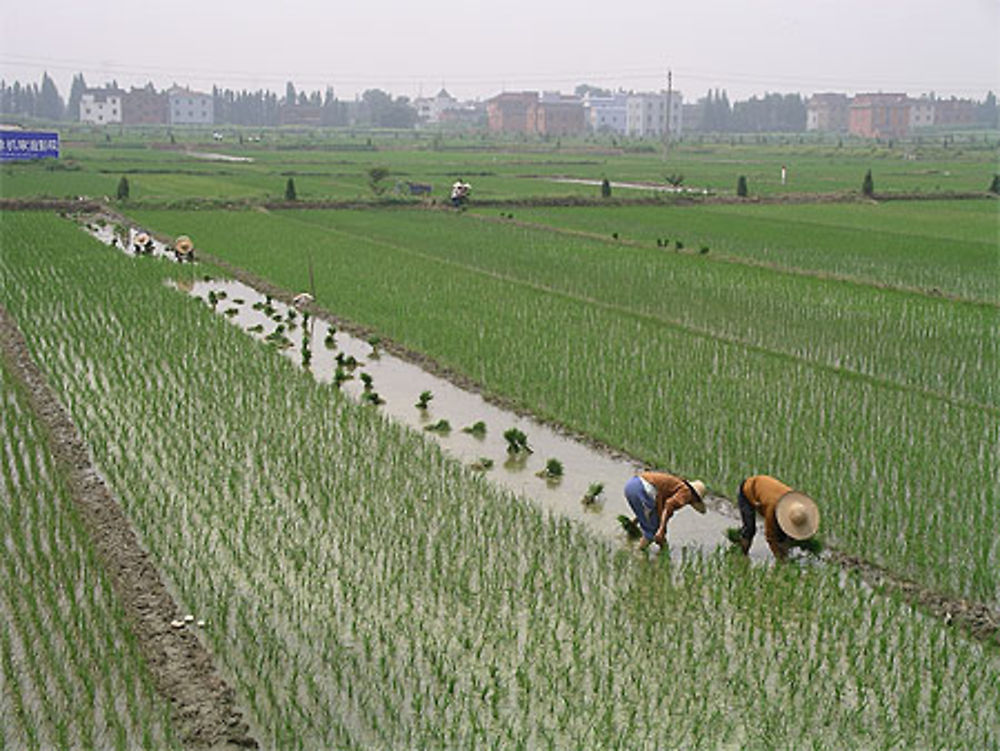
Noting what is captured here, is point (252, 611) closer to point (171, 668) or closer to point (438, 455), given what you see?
point (171, 668)

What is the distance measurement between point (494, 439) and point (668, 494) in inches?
110

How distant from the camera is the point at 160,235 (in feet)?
70.3

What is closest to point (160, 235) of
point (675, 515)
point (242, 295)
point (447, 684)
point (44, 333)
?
point (242, 295)

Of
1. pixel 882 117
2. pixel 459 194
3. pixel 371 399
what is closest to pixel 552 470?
pixel 371 399

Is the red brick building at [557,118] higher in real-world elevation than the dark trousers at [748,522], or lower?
higher

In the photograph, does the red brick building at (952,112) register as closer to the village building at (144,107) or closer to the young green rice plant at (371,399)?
the village building at (144,107)

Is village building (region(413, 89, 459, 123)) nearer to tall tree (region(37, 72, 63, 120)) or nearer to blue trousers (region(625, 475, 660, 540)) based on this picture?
tall tree (region(37, 72, 63, 120))

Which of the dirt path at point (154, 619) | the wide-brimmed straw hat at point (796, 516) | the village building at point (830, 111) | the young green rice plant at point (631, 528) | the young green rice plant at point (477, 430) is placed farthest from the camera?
the village building at point (830, 111)

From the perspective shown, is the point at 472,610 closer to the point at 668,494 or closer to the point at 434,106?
the point at 668,494

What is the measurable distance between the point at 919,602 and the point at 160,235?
18.2 metres

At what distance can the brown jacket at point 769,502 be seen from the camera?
6.22m

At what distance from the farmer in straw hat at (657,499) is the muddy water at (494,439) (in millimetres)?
300

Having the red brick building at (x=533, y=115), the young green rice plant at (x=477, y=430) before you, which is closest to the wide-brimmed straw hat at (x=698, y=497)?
the young green rice plant at (x=477, y=430)

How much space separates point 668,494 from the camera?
6.49m
